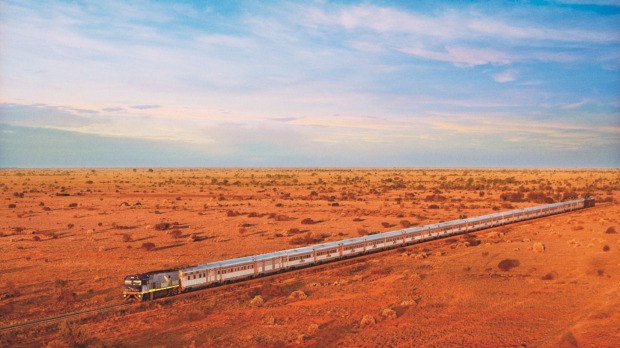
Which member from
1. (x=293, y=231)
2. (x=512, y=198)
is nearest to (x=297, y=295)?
(x=293, y=231)

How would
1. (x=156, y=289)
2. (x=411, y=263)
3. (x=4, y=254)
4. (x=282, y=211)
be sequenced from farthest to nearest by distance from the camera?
(x=282, y=211), (x=4, y=254), (x=411, y=263), (x=156, y=289)

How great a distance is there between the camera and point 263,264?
29.9 metres

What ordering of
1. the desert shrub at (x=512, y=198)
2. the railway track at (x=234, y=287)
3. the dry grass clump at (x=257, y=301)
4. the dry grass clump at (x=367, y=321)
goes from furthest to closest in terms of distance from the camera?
1. the desert shrub at (x=512, y=198)
2. the dry grass clump at (x=257, y=301)
3. the railway track at (x=234, y=287)
4. the dry grass clump at (x=367, y=321)

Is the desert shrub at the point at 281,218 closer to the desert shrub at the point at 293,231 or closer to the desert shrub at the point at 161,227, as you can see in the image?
the desert shrub at the point at 293,231

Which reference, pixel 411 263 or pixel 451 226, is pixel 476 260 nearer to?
pixel 411 263

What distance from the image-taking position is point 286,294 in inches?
1073

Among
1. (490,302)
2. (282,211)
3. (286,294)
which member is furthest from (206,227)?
(490,302)

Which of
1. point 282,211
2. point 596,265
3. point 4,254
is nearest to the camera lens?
point 596,265

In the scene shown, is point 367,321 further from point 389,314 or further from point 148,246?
point 148,246

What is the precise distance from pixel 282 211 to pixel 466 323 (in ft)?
154

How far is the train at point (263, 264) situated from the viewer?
2503cm

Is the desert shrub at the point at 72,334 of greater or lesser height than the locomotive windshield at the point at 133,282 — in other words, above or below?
below

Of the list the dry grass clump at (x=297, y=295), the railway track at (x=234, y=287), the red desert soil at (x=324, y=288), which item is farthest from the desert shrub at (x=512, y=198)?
the dry grass clump at (x=297, y=295)

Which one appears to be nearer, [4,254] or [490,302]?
[490,302]
